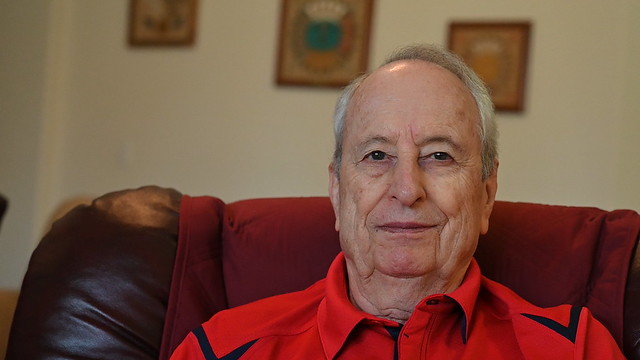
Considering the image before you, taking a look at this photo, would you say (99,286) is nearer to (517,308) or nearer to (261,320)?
(261,320)

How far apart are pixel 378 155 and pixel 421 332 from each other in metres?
0.34

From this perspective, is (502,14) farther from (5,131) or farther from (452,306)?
(5,131)

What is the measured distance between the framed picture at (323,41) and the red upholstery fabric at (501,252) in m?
2.09

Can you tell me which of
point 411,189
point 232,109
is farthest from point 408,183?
point 232,109

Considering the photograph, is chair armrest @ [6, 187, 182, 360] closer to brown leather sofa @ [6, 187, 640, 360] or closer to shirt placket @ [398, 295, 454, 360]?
brown leather sofa @ [6, 187, 640, 360]

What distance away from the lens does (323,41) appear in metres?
3.76

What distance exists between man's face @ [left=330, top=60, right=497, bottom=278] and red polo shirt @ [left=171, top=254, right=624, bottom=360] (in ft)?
0.25

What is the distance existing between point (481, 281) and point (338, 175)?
1.17 ft

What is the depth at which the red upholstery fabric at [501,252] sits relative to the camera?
4.82 ft

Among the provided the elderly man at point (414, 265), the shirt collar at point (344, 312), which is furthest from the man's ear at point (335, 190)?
the shirt collar at point (344, 312)

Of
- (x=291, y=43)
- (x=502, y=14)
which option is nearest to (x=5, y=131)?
(x=291, y=43)

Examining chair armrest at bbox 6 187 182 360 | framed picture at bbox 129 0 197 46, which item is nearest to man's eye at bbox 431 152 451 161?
chair armrest at bbox 6 187 182 360

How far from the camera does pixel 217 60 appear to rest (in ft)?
13.0

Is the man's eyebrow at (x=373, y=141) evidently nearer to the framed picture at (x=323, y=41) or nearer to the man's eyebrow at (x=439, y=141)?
the man's eyebrow at (x=439, y=141)
